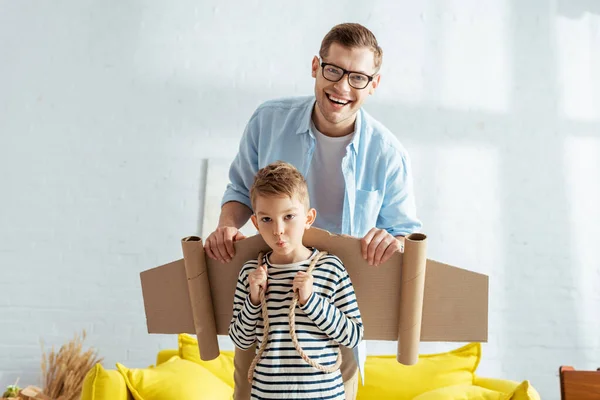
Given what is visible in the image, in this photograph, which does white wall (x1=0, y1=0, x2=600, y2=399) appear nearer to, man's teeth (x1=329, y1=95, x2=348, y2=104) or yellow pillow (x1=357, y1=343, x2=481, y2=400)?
yellow pillow (x1=357, y1=343, x2=481, y2=400)

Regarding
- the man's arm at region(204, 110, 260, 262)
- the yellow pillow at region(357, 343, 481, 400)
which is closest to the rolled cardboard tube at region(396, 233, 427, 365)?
the man's arm at region(204, 110, 260, 262)

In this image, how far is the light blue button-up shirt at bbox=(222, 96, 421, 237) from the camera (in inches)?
74.5

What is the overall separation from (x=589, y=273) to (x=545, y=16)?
4.65 ft

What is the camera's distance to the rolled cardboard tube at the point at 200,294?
1.56 metres

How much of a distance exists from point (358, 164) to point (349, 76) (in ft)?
0.88

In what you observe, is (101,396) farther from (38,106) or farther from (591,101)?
(591,101)

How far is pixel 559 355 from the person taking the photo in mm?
3967

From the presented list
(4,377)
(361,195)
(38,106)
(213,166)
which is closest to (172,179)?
(213,166)

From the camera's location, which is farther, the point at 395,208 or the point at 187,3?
the point at 187,3

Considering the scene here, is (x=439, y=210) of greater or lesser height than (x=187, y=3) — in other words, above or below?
below

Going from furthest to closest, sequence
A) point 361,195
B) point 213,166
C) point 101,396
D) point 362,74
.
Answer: point 213,166
point 101,396
point 361,195
point 362,74

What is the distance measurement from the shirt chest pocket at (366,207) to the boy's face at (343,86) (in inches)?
8.4

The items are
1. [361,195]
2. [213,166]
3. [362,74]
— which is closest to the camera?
[362,74]

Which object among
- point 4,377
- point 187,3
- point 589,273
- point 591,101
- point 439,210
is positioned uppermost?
point 187,3
